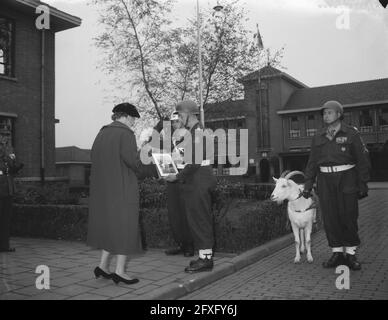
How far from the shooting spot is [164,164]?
5570 millimetres

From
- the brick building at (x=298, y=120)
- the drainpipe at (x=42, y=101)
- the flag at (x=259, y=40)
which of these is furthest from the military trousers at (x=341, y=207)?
the brick building at (x=298, y=120)

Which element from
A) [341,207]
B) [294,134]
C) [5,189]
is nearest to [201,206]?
[341,207]

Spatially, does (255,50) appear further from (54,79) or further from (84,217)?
(84,217)

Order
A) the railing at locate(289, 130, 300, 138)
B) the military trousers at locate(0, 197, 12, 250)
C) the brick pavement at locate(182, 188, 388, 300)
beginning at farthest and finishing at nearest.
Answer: the railing at locate(289, 130, 300, 138), the military trousers at locate(0, 197, 12, 250), the brick pavement at locate(182, 188, 388, 300)

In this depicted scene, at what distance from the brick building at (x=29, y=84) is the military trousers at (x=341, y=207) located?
1245 cm

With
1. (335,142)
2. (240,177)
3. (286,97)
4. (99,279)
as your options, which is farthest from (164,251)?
(286,97)

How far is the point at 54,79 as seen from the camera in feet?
55.2

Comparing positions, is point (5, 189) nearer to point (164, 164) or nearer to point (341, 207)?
point (164, 164)

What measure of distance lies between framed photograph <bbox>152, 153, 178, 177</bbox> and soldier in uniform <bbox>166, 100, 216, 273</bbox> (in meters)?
0.19

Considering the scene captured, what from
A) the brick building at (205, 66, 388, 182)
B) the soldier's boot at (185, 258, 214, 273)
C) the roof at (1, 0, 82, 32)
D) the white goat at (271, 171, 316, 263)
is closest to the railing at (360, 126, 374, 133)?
the brick building at (205, 66, 388, 182)

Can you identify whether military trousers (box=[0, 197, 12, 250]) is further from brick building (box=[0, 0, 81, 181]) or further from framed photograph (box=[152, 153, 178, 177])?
brick building (box=[0, 0, 81, 181])

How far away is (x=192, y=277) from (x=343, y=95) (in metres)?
38.7

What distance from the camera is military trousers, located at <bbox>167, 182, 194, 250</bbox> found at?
645 centimetres

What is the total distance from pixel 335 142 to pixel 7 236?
568 cm
